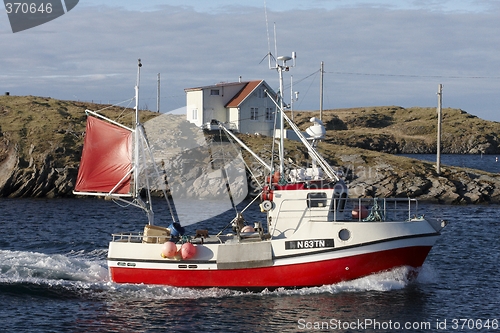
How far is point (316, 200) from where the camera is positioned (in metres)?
26.6

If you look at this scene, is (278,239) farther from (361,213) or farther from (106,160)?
(106,160)

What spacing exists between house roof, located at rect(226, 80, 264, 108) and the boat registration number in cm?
4228

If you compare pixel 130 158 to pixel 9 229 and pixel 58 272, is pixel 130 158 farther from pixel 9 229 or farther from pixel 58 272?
pixel 9 229

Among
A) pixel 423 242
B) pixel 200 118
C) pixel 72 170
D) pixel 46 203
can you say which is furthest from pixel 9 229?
pixel 200 118

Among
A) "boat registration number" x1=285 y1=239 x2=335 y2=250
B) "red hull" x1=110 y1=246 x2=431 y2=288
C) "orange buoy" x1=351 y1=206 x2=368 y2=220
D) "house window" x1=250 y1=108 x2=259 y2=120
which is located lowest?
"red hull" x1=110 y1=246 x2=431 y2=288

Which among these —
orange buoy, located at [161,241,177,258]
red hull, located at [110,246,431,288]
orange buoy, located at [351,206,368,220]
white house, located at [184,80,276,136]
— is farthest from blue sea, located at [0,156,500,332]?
white house, located at [184,80,276,136]

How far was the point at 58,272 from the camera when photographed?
28484 mm

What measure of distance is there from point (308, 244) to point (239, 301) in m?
3.48

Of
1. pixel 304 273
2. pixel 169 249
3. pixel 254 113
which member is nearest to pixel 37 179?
pixel 254 113

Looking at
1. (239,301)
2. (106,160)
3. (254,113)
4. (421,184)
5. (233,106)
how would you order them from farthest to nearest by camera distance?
(254,113), (233,106), (421,184), (106,160), (239,301)

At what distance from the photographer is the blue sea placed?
73.0 ft

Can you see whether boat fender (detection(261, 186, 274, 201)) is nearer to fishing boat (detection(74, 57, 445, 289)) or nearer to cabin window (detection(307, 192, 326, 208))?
fishing boat (detection(74, 57, 445, 289))

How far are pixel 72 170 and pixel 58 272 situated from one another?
30441 mm

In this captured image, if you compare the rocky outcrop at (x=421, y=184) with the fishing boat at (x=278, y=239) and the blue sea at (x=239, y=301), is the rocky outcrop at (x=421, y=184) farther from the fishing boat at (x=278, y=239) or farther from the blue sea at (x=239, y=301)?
the fishing boat at (x=278, y=239)
